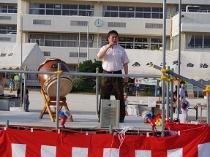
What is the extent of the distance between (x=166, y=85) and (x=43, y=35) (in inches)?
2564

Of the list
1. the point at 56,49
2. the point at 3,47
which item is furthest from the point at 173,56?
the point at 56,49

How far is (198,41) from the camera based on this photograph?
220ft

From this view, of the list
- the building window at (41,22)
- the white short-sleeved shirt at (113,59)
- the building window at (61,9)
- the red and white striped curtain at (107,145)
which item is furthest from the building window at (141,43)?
the red and white striped curtain at (107,145)

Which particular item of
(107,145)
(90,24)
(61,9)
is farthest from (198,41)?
(107,145)

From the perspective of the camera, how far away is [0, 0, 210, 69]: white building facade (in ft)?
229

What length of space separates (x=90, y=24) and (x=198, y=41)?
41.9 ft

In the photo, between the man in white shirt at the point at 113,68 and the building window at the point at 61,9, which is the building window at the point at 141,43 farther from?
the man in white shirt at the point at 113,68

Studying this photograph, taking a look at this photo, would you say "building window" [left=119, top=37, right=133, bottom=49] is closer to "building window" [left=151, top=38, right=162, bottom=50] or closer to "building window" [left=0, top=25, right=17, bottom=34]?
"building window" [left=151, top=38, right=162, bottom=50]

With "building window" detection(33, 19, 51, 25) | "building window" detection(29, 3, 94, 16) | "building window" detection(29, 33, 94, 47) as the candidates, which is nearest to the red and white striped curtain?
"building window" detection(33, 19, 51, 25)

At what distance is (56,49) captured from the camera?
70.5m

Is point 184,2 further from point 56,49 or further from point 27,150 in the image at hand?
point 27,150

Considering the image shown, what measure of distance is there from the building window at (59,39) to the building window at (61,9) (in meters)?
2.73

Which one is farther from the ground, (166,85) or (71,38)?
(71,38)

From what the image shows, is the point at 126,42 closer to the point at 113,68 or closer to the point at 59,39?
the point at 59,39
